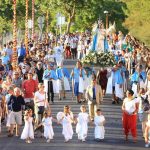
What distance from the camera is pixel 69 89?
2997 centimetres

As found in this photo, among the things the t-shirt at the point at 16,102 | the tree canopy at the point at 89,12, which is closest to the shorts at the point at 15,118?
the t-shirt at the point at 16,102

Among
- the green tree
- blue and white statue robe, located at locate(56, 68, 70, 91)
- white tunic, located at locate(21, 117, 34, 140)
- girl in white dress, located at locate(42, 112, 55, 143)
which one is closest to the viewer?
white tunic, located at locate(21, 117, 34, 140)

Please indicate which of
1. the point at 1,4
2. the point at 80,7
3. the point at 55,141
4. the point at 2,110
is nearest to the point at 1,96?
the point at 2,110

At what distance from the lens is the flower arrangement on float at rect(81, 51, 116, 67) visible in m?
37.1

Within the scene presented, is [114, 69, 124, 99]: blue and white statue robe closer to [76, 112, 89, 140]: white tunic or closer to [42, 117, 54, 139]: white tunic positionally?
[76, 112, 89, 140]: white tunic

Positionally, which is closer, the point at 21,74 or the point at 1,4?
the point at 21,74

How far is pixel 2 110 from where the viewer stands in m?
23.8

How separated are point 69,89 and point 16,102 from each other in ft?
26.3

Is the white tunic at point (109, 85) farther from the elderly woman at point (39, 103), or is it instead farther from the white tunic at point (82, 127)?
the white tunic at point (82, 127)

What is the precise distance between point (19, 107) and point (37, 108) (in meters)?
0.63

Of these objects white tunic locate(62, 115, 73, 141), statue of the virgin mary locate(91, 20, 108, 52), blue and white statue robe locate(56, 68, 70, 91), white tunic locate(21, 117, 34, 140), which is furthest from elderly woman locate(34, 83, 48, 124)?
statue of the virgin mary locate(91, 20, 108, 52)

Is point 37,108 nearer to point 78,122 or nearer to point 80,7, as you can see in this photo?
point 78,122

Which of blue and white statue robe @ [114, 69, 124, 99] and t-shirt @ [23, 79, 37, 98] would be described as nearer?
t-shirt @ [23, 79, 37, 98]

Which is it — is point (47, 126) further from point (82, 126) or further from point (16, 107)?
point (16, 107)
